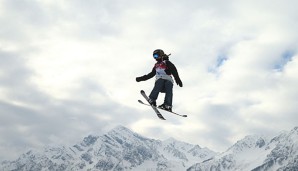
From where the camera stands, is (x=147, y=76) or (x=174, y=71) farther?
(x=147, y=76)

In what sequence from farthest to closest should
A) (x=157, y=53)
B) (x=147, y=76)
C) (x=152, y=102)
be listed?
(x=147, y=76) < (x=152, y=102) < (x=157, y=53)

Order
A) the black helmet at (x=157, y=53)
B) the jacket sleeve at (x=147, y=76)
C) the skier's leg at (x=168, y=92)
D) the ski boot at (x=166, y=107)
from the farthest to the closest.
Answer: the jacket sleeve at (x=147, y=76)
the skier's leg at (x=168, y=92)
the ski boot at (x=166, y=107)
the black helmet at (x=157, y=53)

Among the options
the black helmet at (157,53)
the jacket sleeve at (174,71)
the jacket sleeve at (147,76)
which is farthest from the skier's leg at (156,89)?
the black helmet at (157,53)

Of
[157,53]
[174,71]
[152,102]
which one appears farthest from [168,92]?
[157,53]

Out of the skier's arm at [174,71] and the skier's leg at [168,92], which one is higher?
the skier's arm at [174,71]

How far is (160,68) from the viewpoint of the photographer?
1869cm

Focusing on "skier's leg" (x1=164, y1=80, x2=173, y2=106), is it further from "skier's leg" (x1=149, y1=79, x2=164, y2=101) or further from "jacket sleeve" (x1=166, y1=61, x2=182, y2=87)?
"jacket sleeve" (x1=166, y1=61, x2=182, y2=87)

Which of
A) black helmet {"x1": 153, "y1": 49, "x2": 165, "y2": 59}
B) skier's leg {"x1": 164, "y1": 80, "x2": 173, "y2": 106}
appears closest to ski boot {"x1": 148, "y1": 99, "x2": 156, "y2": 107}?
skier's leg {"x1": 164, "y1": 80, "x2": 173, "y2": 106}

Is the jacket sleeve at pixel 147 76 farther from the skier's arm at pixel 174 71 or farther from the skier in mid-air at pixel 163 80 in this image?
the skier's arm at pixel 174 71

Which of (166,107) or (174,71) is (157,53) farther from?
(166,107)

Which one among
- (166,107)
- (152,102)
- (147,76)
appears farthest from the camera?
(147,76)

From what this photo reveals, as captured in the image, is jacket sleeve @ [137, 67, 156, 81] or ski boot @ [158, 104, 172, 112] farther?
jacket sleeve @ [137, 67, 156, 81]

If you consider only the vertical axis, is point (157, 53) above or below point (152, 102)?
above

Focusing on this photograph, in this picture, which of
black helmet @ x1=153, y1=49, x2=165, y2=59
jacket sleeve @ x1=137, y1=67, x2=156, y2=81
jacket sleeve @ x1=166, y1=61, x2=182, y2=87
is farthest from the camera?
jacket sleeve @ x1=137, y1=67, x2=156, y2=81
